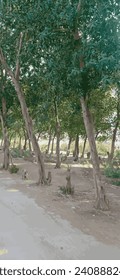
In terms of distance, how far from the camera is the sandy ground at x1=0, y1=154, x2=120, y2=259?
1095 centimetres

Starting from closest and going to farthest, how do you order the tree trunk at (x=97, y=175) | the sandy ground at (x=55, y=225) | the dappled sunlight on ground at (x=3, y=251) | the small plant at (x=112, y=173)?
the dappled sunlight on ground at (x=3, y=251) < the sandy ground at (x=55, y=225) < the tree trunk at (x=97, y=175) < the small plant at (x=112, y=173)

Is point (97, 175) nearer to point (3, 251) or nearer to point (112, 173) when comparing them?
point (3, 251)

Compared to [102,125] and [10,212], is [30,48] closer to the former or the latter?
[10,212]

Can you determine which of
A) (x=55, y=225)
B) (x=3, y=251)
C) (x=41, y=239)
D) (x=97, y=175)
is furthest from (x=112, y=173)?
(x=3, y=251)

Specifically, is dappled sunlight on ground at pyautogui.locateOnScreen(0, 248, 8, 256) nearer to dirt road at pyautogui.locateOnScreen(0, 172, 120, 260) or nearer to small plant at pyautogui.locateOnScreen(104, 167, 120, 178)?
dirt road at pyautogui.locateOnScreen(0, 172, 120, 260)

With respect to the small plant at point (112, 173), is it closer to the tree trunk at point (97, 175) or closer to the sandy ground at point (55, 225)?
the sandy ground at point (55, 225)

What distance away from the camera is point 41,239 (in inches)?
477

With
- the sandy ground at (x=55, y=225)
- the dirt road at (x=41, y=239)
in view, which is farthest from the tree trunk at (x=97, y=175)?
the dirt road at (x=41, y=239)

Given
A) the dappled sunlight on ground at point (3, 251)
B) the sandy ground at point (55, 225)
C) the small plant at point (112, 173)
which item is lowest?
the dappled sunlight on ground at point (3, 251)

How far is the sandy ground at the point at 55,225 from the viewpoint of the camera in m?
10.9

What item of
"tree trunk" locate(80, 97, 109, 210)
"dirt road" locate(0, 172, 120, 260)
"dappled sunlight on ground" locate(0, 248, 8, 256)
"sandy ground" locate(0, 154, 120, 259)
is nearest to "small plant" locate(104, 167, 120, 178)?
"sandy ground" locate(0, 154, 120, 259)

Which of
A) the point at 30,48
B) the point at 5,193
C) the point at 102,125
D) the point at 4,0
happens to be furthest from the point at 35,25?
the point at 102,125
